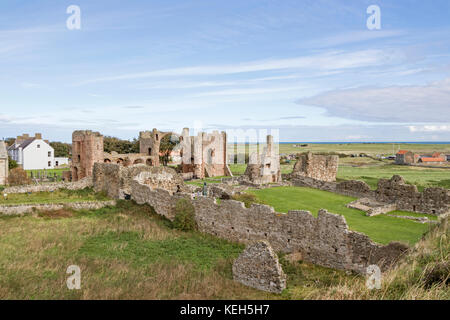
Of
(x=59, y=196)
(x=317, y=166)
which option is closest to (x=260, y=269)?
(x=59, y=196)

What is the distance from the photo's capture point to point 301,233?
14156mm

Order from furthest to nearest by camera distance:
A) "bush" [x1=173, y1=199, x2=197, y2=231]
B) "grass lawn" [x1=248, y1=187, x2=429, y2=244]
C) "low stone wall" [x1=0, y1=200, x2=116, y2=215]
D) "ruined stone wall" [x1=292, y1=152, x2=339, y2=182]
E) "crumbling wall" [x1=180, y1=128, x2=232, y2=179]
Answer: "crumbling wall" [x1=180, y1=128, x2=232, y2=179], "ruined stone wall" [x1=292, y1=152, x2=339, y2=182], "low stone wall" [x1=0, y1=200, x2=116, y2=215], "bush" [x1=173, y1=199, x2=197, y2=231], "grass lawn" [x1=248, y1=187, x2=429, y2=244]

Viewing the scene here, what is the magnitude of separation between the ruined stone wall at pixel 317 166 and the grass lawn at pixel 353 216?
38.4 ft

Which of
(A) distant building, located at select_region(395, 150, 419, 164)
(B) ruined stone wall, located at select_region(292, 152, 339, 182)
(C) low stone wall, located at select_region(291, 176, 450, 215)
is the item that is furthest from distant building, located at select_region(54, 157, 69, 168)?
(A) distant building, located at select_region(395, 150, 419, 164)

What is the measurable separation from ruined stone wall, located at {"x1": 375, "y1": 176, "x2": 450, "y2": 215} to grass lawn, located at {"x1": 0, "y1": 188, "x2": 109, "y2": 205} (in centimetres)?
2030

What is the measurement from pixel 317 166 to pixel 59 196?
25.3m

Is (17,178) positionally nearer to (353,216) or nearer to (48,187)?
(48,187)

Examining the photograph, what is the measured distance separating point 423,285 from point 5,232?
61.4 feet

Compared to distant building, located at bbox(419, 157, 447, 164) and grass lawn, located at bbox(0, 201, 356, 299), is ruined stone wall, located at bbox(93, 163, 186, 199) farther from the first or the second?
distant building, located at bbox(419, 157, 447, 164)

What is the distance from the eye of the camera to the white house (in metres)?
70.4

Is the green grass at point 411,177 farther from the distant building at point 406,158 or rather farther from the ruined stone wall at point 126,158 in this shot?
the ruined stone wall at point 126,158

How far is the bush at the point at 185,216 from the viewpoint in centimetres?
1919

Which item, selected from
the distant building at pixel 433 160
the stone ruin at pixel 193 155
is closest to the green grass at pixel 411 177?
the stone ruin at pixel 193 155
